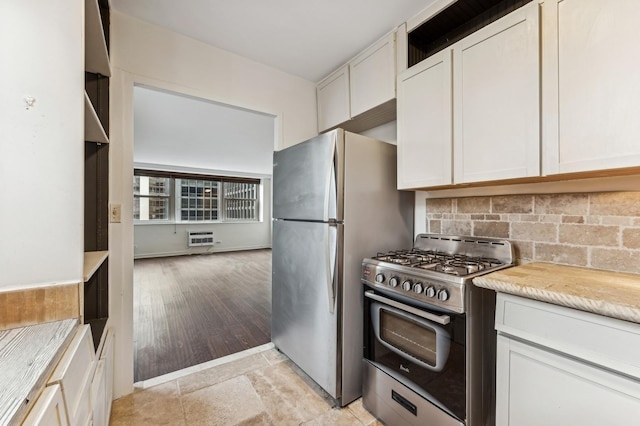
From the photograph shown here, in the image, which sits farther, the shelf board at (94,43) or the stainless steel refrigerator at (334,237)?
the stainless steel refrigerator at (334,237)

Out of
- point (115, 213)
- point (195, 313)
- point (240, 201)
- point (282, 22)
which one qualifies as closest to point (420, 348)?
point (115, 213)

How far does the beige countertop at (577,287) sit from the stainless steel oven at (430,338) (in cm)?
15

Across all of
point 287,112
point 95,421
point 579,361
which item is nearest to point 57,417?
point 95,421

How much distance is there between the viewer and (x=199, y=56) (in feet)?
6.80

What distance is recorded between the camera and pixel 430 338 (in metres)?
1.32

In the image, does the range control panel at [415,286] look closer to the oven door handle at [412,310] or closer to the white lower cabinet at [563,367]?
the oven door handle at [412,310]

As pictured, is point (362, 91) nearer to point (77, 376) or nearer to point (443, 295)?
point (443, 295)

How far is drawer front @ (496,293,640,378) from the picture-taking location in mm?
817

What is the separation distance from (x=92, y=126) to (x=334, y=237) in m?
1.40

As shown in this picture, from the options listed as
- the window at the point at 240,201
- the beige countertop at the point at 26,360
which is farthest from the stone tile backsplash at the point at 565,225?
the window at the point at 240,201

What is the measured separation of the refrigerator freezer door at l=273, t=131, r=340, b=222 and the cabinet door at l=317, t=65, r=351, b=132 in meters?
0.66

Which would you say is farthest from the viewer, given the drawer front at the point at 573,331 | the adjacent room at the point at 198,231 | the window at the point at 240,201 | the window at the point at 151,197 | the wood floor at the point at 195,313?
the window at the point at 240,201

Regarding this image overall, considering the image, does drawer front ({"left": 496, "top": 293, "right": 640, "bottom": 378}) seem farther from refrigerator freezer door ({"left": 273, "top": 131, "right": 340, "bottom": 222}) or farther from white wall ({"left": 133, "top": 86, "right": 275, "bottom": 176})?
white wall ({"left": 133, "top": 86, "right": 275, "bottom": 176})

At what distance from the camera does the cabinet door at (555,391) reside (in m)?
0.84
